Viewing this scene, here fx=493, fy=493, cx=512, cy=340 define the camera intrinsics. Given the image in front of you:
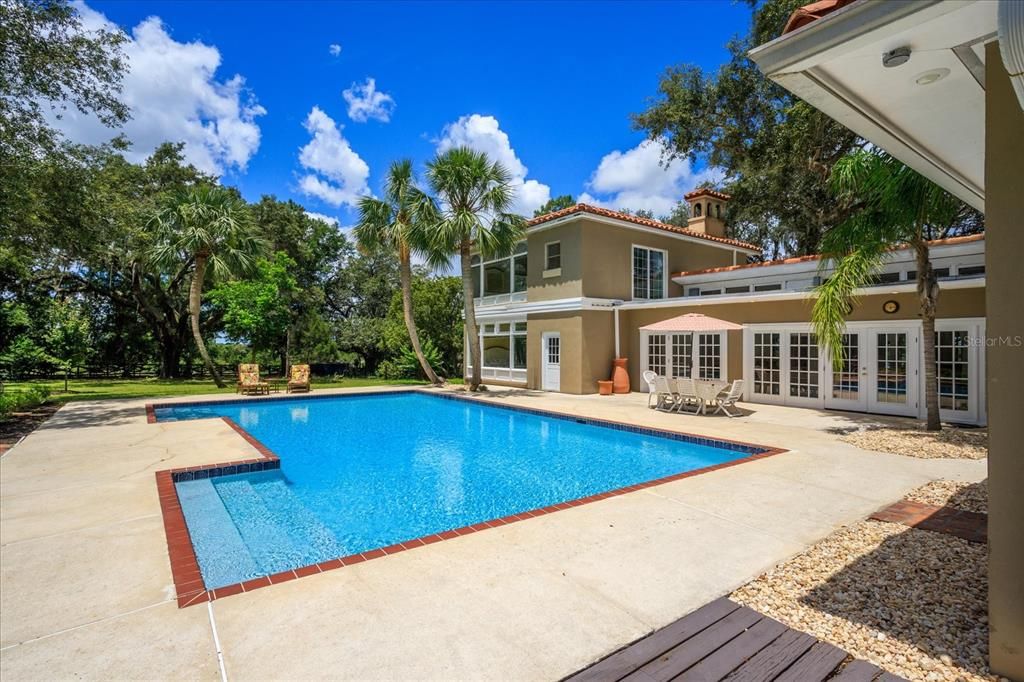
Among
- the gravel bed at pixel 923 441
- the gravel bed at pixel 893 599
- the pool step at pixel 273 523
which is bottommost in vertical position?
the pool step at pixel 273 523

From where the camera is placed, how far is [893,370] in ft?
39.8

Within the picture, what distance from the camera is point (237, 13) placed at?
1370 cm

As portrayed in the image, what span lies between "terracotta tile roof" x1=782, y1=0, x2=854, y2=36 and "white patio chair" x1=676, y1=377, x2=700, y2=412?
1117 centimetres

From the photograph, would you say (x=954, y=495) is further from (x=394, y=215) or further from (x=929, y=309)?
(x=394, y=215)

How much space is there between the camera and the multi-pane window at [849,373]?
41.8 feet

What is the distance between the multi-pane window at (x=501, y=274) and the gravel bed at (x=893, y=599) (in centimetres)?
1735

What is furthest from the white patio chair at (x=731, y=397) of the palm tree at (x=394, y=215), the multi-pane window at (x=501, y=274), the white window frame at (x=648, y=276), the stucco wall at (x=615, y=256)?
the palm tree at (x=394, y=215)

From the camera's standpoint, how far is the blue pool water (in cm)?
581

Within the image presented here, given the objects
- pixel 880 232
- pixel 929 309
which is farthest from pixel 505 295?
pixel 929 309

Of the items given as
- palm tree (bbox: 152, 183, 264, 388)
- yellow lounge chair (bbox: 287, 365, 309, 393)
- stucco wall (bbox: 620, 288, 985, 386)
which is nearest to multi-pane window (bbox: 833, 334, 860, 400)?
stucco wall (bbox: 620, 288, 985, 386)

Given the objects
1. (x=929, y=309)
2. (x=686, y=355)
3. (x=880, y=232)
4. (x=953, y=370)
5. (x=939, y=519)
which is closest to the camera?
(x=939, y=519)

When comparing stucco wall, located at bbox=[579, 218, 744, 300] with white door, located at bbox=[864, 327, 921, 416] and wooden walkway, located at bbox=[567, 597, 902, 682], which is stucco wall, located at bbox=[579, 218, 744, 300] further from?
wooden walkway, located at bbox=[567, 597, 902, 682]

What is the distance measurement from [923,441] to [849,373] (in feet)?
14.2

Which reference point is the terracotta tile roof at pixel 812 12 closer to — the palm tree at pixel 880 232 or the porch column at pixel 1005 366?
the porch column at pixel 1005 366
